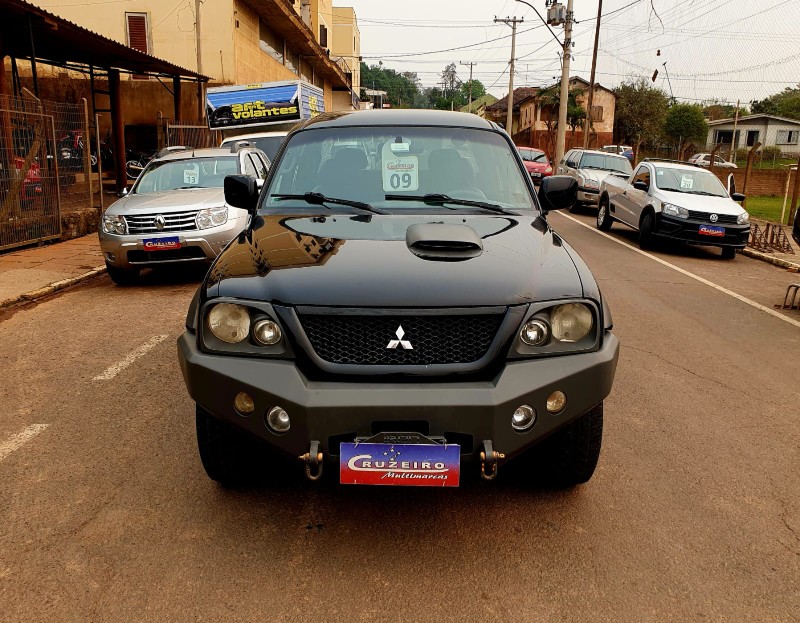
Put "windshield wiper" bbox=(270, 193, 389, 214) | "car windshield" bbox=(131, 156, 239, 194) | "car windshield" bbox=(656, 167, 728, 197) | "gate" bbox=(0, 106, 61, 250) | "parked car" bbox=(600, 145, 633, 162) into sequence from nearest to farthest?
"windshield wiper" bbox=(270, 193, 389, 214) < "car windshield" bbox=(131, 156, 239, 194) < "gate" bbox=(0, 106, 61, 250) < "car windshield" bbox=(656, 167, 728, 197) < "parked car" bbox=(600, 145, 633, 162)

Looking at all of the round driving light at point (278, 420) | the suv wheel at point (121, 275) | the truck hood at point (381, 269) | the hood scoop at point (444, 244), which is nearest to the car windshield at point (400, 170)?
the truck hood at point (381, 269)

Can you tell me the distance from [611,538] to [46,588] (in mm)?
2271

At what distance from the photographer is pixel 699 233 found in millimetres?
12281

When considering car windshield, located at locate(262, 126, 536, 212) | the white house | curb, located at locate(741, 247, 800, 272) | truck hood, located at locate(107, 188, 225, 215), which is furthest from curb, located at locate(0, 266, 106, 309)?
the white house

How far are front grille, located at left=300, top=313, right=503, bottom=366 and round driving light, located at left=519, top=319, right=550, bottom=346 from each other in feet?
0.44

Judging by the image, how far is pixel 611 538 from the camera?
121 inches

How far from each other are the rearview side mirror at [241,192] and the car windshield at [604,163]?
16.6 m

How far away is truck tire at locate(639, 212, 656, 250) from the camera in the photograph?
1291cm

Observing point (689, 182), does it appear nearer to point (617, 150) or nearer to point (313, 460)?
point (313, 460)

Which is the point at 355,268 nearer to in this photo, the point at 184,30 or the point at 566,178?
the point at 566,178

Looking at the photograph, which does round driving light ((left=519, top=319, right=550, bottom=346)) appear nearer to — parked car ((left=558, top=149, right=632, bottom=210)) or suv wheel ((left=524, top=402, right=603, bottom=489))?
suv wheel ((left=524, top=402, right=603, bottom=489))

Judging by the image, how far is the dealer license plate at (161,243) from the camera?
333 inches

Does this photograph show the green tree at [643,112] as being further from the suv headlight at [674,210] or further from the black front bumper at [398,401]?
the black front bumper at [398,401]

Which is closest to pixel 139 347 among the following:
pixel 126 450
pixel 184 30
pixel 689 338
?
pixel 126 450
